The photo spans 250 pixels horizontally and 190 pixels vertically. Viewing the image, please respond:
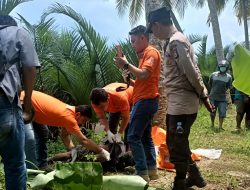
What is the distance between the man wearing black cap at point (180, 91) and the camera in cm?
378

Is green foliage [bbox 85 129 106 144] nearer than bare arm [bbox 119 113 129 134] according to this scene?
No

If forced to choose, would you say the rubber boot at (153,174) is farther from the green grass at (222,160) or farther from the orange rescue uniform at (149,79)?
the orange rescue uniform at (149,79)

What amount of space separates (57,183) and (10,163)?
459 millimetres

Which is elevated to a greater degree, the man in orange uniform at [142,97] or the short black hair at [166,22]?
the short black hair at [166,22]

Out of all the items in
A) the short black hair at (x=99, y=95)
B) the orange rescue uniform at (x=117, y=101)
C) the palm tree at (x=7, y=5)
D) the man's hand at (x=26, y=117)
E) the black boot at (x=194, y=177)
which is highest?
the palm tree at (x=7, y=5)

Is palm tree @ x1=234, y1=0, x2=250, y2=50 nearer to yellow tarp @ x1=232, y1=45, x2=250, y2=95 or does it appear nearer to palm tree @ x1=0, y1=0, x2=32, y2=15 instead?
palm tree @ x1=0, y1=0, x2=32, y2=15

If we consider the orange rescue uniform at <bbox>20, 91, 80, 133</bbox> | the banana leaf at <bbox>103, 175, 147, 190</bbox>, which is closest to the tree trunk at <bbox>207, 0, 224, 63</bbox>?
the orange rescue uniform at <bbox>20, 91, 80, 133</bbox>

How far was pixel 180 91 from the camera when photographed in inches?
153

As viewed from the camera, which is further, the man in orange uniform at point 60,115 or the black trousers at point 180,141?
the man in orange uniform at point 60,115

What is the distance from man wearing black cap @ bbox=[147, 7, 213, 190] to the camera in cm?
378

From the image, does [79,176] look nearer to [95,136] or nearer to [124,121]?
[124,121]

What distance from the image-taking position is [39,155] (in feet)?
16.3

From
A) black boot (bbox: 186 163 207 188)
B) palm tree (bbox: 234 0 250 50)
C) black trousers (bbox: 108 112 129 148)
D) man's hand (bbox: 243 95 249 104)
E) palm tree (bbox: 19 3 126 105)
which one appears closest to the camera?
black boot (bbox: 186 163 207 188)

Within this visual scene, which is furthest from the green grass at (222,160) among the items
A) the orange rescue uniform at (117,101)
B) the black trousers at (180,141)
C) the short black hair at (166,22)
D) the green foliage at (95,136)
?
the short black hair at (166,22)
